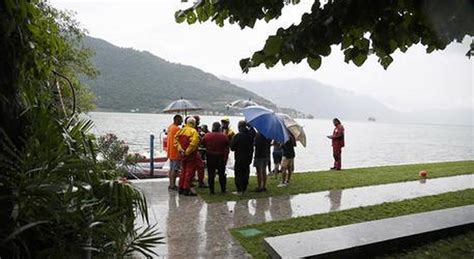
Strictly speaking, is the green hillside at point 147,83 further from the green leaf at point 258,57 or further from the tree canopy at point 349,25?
the green leaf at point 258,57

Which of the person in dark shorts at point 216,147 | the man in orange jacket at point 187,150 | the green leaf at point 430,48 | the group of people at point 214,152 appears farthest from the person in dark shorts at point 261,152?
the green leaf at point 430,48

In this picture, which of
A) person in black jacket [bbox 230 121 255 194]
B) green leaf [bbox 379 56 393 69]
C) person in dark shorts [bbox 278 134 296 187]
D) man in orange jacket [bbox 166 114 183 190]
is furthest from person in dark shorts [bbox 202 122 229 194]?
green leaf [bbox 379 56 393 69]

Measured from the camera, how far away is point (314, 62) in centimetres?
372

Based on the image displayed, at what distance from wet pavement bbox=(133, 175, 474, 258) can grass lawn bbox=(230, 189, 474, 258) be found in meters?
0.30

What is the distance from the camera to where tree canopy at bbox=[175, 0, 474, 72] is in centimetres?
348

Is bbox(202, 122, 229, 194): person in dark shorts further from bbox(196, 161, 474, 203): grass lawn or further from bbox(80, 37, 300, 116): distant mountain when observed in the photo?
bbox(80, 37, 300, 116): distant mountain

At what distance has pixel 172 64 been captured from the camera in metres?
111

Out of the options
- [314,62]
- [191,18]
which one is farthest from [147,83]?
[314,62]

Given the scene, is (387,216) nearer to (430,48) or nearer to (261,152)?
(261,152)

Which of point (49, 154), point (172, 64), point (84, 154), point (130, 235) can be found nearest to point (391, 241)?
point (130, 235)

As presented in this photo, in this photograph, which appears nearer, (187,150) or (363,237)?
(363,237)

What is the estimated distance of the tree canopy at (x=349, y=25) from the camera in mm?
3480

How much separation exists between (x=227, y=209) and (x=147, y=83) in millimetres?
84982

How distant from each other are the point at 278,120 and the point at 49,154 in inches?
258
